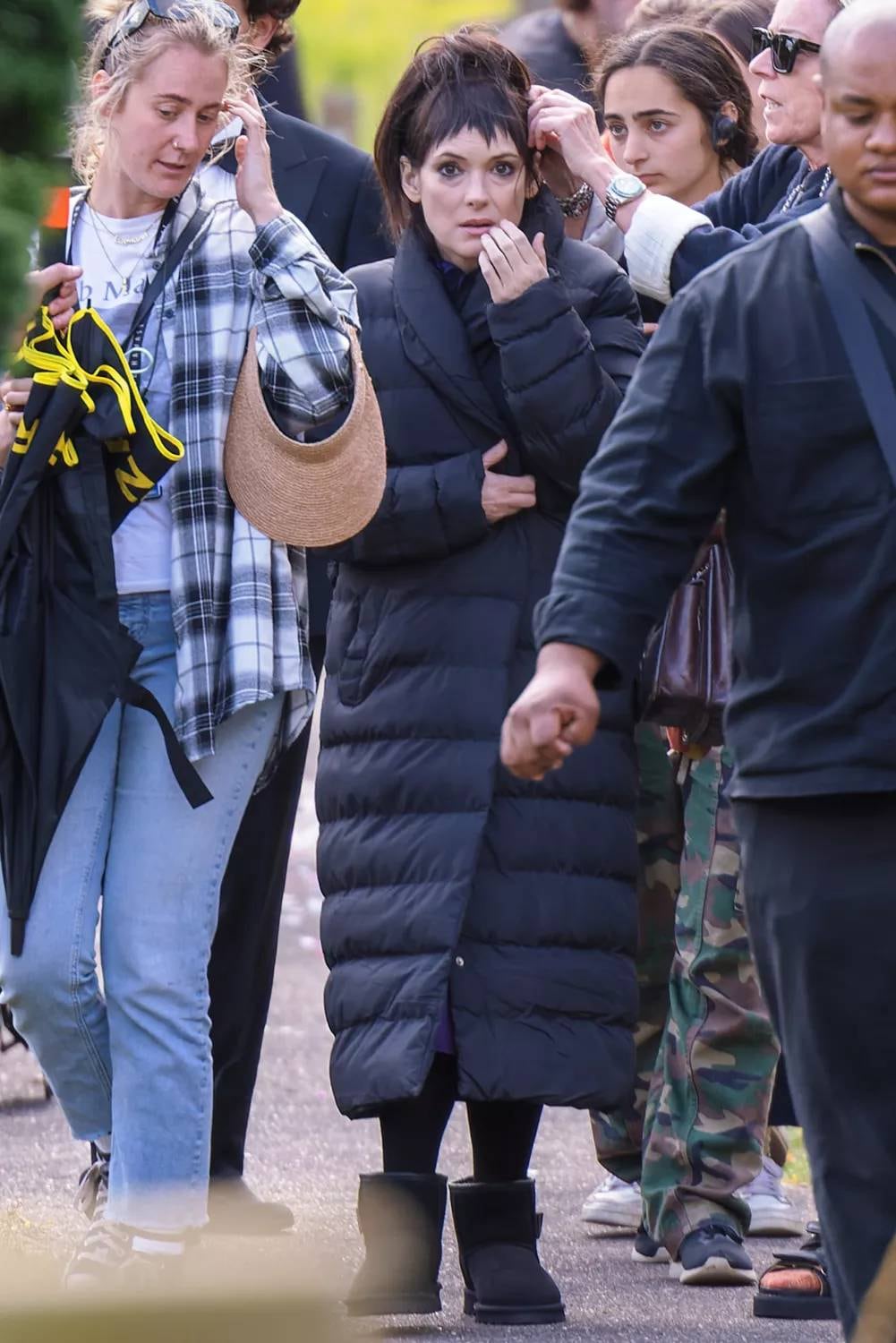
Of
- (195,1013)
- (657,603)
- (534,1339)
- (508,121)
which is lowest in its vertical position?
(534,1339)

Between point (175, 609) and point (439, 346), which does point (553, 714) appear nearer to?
point (175, 609)

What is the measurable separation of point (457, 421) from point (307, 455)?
0.39 meters

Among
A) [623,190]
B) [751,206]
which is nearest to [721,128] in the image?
[751,206]

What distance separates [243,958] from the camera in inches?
208

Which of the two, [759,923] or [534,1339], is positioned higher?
[759,923]

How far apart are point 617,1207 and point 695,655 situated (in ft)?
4.63

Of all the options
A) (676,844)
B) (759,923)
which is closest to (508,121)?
(676,844)

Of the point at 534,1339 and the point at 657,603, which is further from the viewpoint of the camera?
the point at 534,1339

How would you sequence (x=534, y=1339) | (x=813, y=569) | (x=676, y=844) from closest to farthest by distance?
→ (x=813, y=569) < (x=534, y=1339) < (x=676, y=844)

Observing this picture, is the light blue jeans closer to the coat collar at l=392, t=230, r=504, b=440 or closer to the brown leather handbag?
the coat collar at l=392, t=230, r=504, b=440

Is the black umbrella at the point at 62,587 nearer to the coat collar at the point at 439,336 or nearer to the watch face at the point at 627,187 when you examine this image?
the coat collar at the point at 439,336

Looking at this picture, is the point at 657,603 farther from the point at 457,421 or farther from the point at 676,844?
the point at 676,844

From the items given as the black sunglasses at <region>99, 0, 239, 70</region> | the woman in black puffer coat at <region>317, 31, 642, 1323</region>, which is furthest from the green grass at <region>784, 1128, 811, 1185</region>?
the black sunglasses at <region>99, 0, 239, 70</region>

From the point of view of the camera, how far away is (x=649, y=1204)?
491 centimetres
